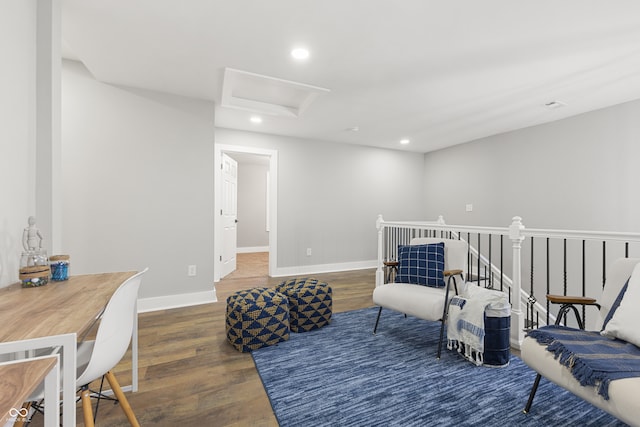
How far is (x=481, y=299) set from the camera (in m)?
2.05

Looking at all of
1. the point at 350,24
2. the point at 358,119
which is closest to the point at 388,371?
the point at 350,24

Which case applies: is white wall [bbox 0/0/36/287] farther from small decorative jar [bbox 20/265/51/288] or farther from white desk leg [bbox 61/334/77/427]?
white desk leg [bbox 61/334/77/427]

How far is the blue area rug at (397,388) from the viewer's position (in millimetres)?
1505

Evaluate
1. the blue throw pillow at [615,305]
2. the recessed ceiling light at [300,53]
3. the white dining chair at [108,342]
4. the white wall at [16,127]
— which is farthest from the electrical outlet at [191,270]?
the blue throw pillow at [615,305]

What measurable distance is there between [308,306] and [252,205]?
5757 millimetres

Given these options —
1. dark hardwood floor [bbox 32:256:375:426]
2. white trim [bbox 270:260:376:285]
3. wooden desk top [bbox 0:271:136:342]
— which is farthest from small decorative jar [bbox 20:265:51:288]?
white trim [bbox 270:260:376:285]

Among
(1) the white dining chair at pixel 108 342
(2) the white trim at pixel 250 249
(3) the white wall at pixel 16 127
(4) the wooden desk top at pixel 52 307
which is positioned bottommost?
(2) the white trim at pixel 250 249

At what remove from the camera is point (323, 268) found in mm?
5094

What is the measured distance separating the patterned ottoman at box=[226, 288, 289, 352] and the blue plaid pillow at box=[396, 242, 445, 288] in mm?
1140

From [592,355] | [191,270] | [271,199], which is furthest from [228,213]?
[592,355]

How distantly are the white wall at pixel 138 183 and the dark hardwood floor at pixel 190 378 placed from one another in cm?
62

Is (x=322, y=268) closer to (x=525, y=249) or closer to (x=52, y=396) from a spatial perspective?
(x=525, y=249)

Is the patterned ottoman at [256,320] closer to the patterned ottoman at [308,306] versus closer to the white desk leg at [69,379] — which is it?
the patterned ottoman at [308,306]

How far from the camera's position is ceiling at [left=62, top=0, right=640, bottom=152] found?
6.14 feet
